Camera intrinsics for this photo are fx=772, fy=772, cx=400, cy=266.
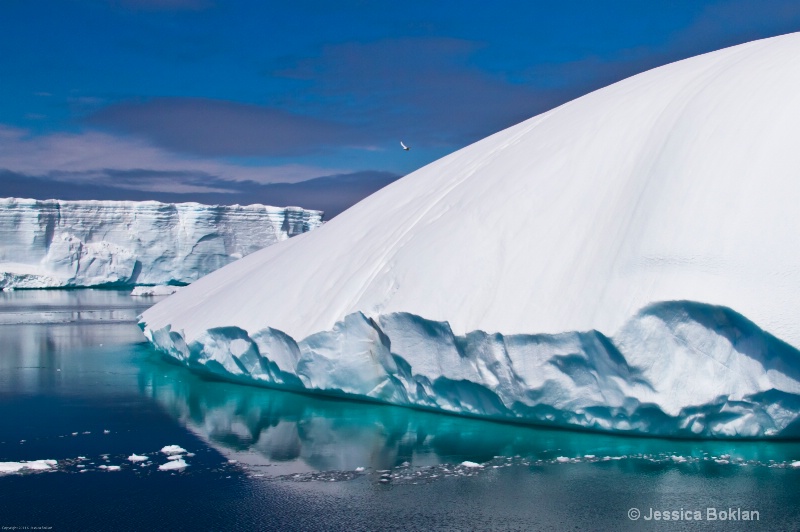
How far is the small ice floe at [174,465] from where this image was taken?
22.0 ft

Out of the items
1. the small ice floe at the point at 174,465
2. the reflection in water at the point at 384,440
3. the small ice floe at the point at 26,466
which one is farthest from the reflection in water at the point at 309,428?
the small ice floe at the point at 26,466

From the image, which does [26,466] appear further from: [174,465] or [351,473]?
[351,473]

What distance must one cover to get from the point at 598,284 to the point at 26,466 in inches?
208

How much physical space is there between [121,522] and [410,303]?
3.59 meters

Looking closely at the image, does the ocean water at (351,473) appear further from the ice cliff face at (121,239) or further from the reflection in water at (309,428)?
the ice cliff face at (121,239)

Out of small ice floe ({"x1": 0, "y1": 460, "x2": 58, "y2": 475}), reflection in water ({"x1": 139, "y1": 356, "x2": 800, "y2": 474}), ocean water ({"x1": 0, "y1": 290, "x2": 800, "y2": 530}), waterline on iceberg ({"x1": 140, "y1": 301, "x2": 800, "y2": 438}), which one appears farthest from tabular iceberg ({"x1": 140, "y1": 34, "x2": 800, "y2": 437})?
small ice floe ({"x1": 0, "y1": 460, "x2": 58, "y2": 475})

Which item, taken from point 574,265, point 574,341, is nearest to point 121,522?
point 574,341

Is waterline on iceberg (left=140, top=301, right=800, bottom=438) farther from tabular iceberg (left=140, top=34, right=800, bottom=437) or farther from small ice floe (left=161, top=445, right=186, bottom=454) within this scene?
small ice floe (left=161, top=445, right=186, bottom=454)

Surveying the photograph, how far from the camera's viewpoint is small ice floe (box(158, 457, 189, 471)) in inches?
264

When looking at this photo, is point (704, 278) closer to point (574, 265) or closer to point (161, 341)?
point (574, 265)

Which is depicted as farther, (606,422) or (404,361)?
(404,361)

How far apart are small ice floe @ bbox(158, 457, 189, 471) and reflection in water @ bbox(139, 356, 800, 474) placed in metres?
0.54

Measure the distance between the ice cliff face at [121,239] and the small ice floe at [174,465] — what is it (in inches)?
1135

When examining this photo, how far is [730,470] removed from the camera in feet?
20.2
